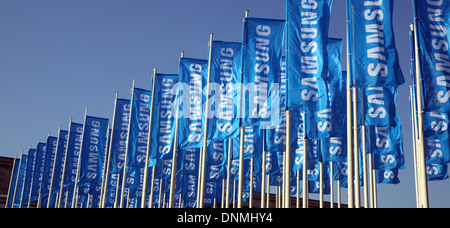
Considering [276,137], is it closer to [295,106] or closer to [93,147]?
[295,106]

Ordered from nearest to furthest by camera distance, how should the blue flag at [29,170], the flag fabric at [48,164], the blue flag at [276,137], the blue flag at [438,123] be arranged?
the blue flag at [438,123]
the blue flag at [276,137]
the flag fabric at [48,164]
the blue flag at [29,170]

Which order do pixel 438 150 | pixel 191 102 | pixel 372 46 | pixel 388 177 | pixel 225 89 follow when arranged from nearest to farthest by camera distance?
pixel 372 46, pixel 438 150, pixel 225 89, pixel 191 102, pixel 388 177

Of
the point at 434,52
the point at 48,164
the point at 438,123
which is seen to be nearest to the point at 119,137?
the point at 48,164

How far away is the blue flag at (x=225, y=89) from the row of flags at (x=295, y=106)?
1.7 inches

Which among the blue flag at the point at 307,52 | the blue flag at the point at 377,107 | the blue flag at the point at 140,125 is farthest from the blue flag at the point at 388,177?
the blue flag at the point at 140,125

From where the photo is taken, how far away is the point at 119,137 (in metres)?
33.9

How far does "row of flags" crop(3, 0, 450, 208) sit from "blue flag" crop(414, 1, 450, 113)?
3cm

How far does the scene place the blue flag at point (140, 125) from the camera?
30453mm

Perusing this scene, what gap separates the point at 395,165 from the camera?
24.4 meters

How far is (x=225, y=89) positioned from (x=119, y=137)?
13259 mm

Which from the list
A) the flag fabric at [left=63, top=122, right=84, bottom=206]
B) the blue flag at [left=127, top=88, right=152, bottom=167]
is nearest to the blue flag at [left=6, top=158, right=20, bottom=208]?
the flag fabric at [left=63, top=122, right=84, bottom=206]

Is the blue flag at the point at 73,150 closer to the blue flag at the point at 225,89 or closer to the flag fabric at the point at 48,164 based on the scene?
the flag fabric at the point at 48,164
